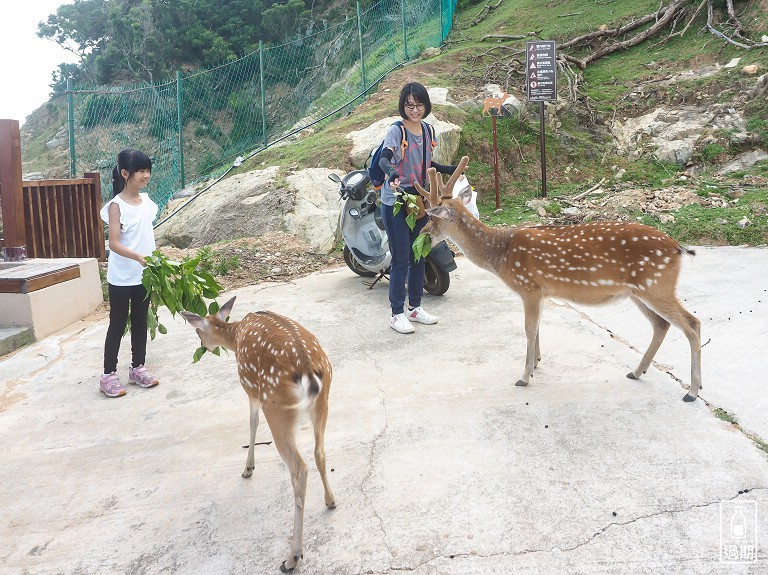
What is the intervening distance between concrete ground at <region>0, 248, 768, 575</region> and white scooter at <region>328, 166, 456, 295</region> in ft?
3.69

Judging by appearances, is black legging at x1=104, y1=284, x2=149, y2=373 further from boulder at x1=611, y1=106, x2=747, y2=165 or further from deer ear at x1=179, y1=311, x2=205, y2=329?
boulder at x1=611, y1=106, x2=747, y2=165

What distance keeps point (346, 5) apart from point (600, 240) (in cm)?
2711

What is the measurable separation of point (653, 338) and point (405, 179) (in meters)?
2.20

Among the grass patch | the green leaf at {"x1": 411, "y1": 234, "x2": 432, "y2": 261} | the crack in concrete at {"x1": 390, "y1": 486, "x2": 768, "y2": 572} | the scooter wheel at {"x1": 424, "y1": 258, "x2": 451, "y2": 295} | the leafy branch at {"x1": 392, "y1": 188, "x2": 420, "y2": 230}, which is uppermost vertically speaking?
the leafy branch at {"x1": 392, "y1": 188, "x2": 420, "y2": 230}

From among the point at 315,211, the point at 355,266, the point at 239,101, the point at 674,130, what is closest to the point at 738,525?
the point at 355,266

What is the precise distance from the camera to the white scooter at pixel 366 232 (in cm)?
613

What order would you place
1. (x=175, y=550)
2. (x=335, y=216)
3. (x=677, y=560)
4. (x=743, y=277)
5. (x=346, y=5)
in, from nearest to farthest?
(x=677, y=560), (x=175, y=550), (x=743, y=277), (x=335, y=216), (x=346, y=5)

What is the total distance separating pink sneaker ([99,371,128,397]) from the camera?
417 centimetres

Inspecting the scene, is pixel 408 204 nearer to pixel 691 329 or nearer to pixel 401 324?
pixel 401 324

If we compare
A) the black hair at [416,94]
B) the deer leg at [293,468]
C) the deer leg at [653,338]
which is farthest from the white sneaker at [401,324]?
the deer leg at [293,468]

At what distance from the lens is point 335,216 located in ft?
28.1

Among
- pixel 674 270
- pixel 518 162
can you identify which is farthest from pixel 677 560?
pixel 518 162

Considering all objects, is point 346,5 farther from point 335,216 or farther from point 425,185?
point 425,185

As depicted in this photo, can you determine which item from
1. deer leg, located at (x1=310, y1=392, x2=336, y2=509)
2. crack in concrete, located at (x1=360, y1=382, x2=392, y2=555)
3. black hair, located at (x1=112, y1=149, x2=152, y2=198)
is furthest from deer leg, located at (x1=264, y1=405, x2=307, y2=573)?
black hair, located at (x1=112, y1=149, x2=152, y2=198)
